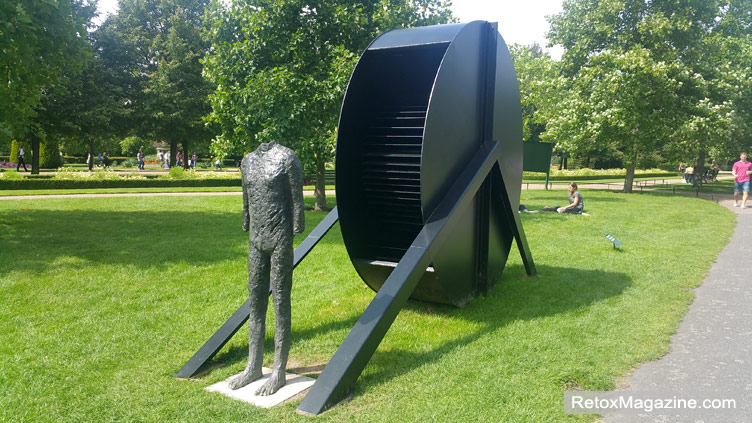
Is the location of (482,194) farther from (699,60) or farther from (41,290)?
(699,60)

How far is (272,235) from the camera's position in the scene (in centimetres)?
480

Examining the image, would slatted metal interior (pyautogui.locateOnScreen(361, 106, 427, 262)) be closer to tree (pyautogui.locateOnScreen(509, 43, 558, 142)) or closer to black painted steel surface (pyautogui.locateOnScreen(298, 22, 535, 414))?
black painted steel surface (pyautogui.locateOnScreen(298, 22, 535, 414))

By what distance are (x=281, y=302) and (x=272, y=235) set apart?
0.64m

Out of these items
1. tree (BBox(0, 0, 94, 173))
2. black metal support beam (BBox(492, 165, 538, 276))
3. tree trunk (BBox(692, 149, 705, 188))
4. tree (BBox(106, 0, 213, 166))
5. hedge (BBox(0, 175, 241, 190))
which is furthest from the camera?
tree (BBox(106, 0, 213, 166))

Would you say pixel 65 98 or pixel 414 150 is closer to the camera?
pixel 414 150

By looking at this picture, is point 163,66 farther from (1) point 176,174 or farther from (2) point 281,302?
(2) point 281,302

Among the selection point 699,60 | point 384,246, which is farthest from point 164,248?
point 699,60

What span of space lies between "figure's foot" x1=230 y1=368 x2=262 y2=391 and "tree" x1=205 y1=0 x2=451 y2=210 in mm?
9781

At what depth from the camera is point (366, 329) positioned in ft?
15.7

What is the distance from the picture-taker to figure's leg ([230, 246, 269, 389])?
4949 millimetres

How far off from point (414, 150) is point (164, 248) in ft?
23.4


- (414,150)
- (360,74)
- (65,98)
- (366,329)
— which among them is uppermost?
(65,98)

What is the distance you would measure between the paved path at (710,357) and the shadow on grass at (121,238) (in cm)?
751

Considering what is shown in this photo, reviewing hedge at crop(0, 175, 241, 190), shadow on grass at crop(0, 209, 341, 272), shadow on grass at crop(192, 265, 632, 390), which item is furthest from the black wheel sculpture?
hedge at crop(0, 175, 241, 190)
